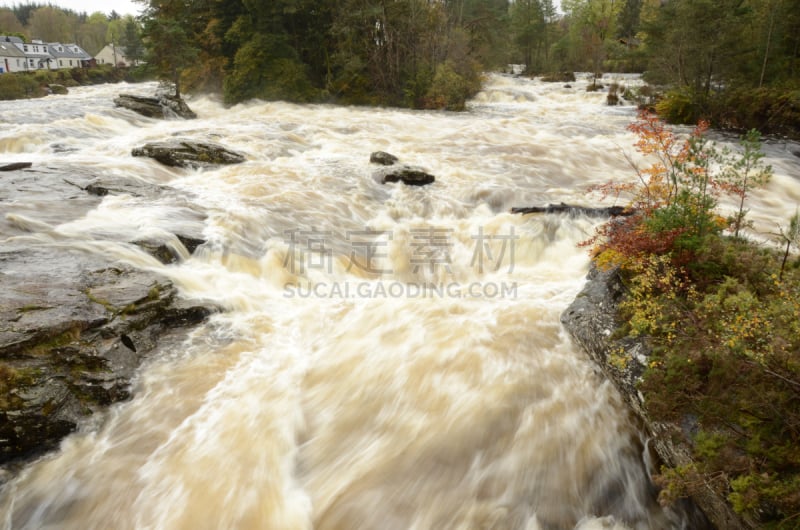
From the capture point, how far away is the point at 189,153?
39.5ft

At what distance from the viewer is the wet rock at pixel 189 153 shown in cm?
1163

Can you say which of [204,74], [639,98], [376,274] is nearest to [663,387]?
[376,274]

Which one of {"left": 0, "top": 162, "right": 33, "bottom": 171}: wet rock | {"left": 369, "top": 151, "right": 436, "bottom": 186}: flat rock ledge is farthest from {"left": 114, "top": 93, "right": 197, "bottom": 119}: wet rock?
{"left": 369, "top": 151, "right": 436, "bottom": 186}: flat rock ledge

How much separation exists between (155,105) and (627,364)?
22123 millimetres

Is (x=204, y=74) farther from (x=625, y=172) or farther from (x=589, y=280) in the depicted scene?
(x=589, y=280)

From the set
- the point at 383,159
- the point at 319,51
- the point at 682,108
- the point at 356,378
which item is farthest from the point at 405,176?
the point at 319,51

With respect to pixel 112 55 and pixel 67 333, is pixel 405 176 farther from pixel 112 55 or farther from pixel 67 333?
pixel 112 55

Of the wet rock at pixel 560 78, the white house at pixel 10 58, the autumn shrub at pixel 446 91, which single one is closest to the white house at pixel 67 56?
the white house at pixel 10 58

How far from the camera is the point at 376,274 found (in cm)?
792

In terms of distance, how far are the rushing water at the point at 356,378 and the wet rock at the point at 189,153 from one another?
0.46 m

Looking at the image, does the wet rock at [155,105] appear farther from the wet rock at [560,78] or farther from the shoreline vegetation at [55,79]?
the wet rock at [560,78]

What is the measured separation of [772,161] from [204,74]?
97.1 feet

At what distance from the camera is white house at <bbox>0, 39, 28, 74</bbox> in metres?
58.2

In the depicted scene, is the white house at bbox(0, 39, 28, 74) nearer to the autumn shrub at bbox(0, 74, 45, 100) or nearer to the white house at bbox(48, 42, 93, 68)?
the white house at bbox(48, 42, 93, 68)
